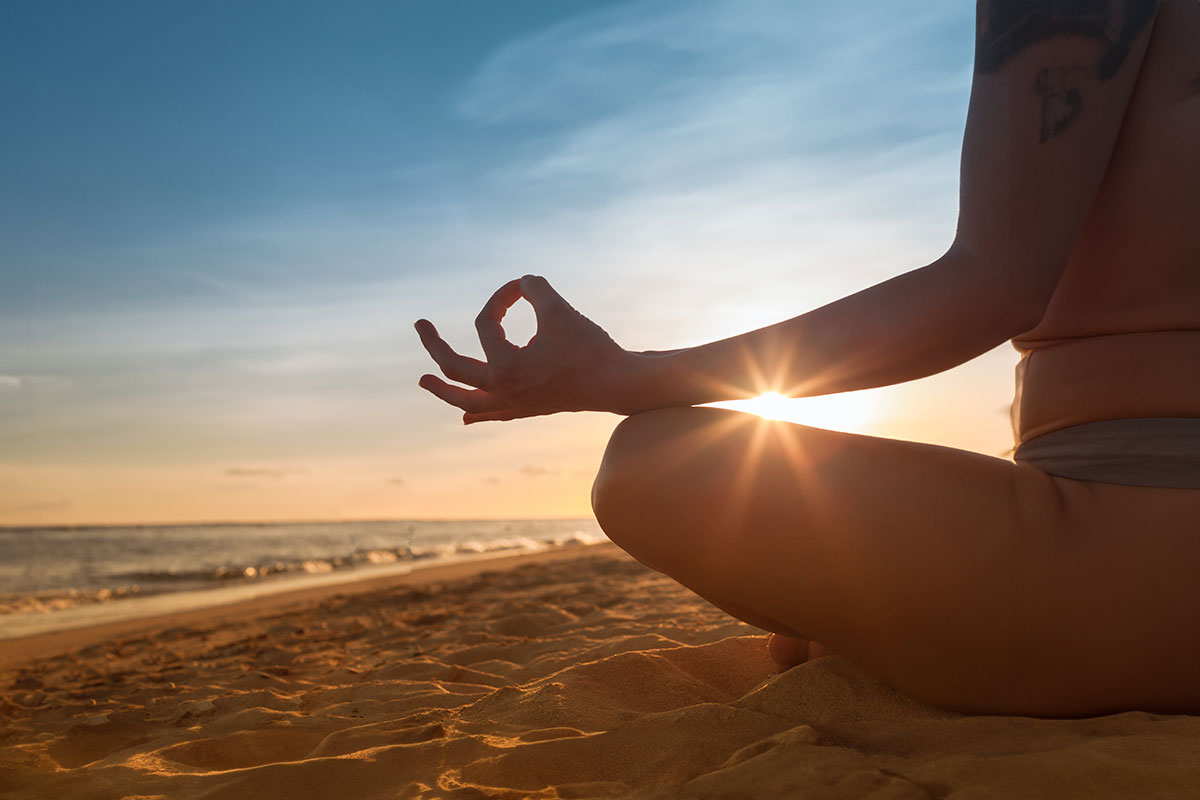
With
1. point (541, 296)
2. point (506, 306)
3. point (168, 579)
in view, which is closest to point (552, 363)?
point (541, 296)

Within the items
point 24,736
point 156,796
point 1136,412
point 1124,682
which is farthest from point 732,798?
point 24,736

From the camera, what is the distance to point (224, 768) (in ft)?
6.23

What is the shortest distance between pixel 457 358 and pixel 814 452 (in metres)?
0.67

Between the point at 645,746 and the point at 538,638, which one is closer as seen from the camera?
the point at 645,746

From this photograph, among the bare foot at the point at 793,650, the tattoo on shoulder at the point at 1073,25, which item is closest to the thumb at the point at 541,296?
the tattoo on shoulder at the point at 1073,25

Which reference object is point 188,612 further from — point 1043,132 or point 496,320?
point 1043,132

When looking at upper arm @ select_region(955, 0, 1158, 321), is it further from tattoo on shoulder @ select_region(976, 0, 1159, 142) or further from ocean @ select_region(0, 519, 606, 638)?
ocean @ select_region(0, 519, 606, 638)

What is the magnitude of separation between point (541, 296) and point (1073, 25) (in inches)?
36.4

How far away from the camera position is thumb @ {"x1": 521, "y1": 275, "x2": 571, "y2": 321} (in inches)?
55.9

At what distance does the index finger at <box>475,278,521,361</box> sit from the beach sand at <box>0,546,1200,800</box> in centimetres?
77

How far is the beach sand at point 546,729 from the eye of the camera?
1.25 meters

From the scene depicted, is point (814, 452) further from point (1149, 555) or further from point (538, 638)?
point (538, 638)

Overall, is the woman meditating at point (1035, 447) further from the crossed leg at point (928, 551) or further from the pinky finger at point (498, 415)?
the pinky finger at point (498, 415)

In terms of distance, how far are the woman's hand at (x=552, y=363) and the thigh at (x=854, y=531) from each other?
0.09 m
